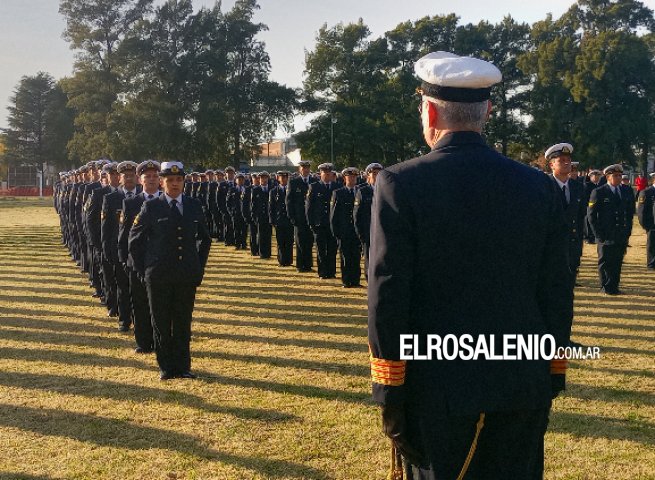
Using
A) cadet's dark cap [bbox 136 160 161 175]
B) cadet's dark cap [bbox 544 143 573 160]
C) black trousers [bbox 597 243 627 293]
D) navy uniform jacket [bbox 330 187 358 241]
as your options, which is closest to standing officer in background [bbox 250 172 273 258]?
navy uniform jacket [bbox 330 187 358 241]

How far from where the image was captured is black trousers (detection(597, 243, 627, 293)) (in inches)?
447

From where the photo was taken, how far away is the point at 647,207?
14.0 m

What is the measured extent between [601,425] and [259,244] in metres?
12.6

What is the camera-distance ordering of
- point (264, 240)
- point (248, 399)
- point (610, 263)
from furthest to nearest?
point (264, 240), point (610, 263), point (248, 399)

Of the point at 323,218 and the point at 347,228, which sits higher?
the point at 323,218

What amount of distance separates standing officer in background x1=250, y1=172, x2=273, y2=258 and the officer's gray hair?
14.5 metres

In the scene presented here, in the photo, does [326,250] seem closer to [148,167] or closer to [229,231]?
[148,167]

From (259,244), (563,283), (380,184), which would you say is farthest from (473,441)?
(259,244)

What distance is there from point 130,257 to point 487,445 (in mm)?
5155

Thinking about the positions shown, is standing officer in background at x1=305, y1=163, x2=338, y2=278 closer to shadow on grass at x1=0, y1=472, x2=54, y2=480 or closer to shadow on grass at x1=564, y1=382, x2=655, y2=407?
shadow on grass at x1=564, y1=382, x2=655, y2=407

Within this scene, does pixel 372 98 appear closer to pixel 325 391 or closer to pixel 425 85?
pixel 325 391

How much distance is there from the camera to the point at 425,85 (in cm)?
252

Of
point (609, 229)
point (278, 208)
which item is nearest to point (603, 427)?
point (609, 229)

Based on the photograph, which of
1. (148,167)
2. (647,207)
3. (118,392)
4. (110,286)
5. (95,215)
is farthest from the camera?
(647,207)
